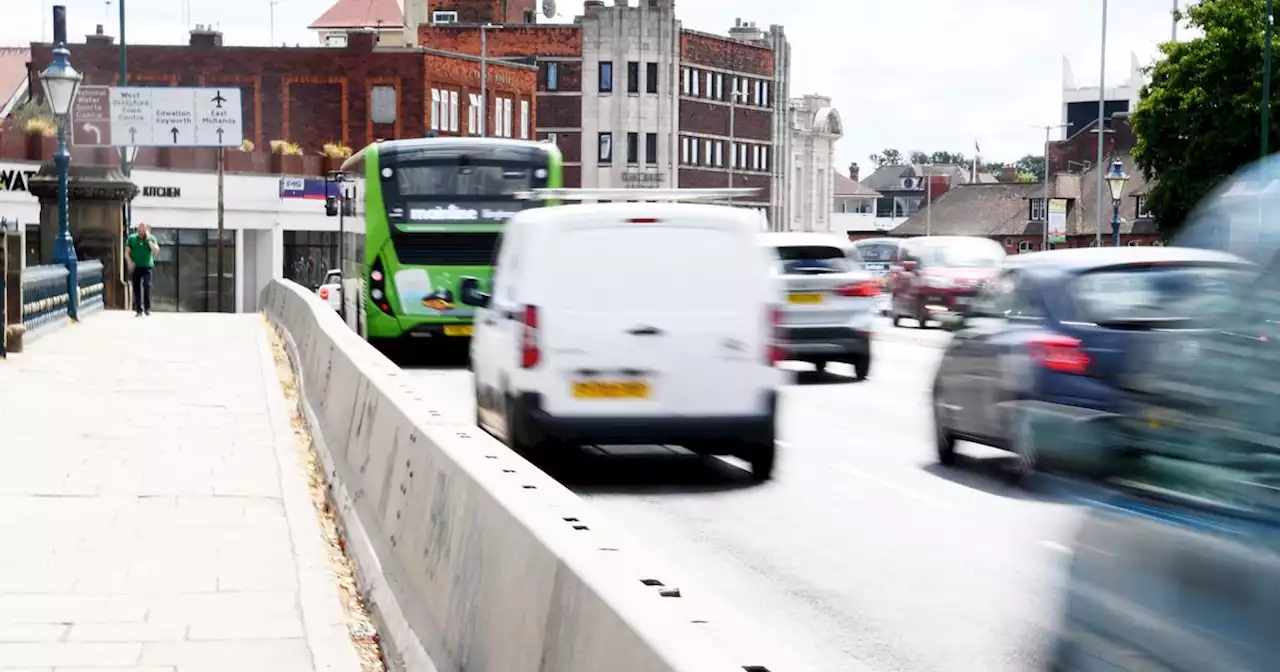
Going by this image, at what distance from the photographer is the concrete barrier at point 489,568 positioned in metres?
4.40

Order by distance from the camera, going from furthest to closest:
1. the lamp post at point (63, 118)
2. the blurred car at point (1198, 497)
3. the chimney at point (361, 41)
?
the chimney at point (361, 41) < the lamp post at point (63, 118) < the blurred car at point (1198, 497)

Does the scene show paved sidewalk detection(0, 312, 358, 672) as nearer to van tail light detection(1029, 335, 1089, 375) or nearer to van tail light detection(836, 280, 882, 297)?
van tail light detection(1029, 335, 1089, 375)

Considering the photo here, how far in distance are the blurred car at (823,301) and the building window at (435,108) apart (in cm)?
6584

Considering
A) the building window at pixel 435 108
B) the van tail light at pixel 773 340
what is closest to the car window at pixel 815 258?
the van tail light at pixel 773 340

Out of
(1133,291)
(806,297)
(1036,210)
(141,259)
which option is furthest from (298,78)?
(1133,291)

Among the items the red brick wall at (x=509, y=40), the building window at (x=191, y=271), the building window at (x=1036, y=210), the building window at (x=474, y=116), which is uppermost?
the red brick wall at (x=509, y=40)

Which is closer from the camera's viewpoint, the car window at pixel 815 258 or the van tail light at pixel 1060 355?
the van tail light at pixel 1060 355

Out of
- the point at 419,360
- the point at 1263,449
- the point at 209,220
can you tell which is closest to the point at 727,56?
the point at 209,220

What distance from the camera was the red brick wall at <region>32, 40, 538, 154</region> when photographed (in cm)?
8762

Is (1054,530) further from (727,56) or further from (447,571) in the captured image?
(727,56)

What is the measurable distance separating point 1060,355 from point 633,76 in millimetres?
104159

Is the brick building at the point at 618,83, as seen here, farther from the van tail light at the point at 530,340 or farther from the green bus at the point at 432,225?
the van tail light at the point at 530,340

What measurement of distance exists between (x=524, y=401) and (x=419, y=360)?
1644cm

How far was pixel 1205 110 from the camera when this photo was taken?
7094cm
